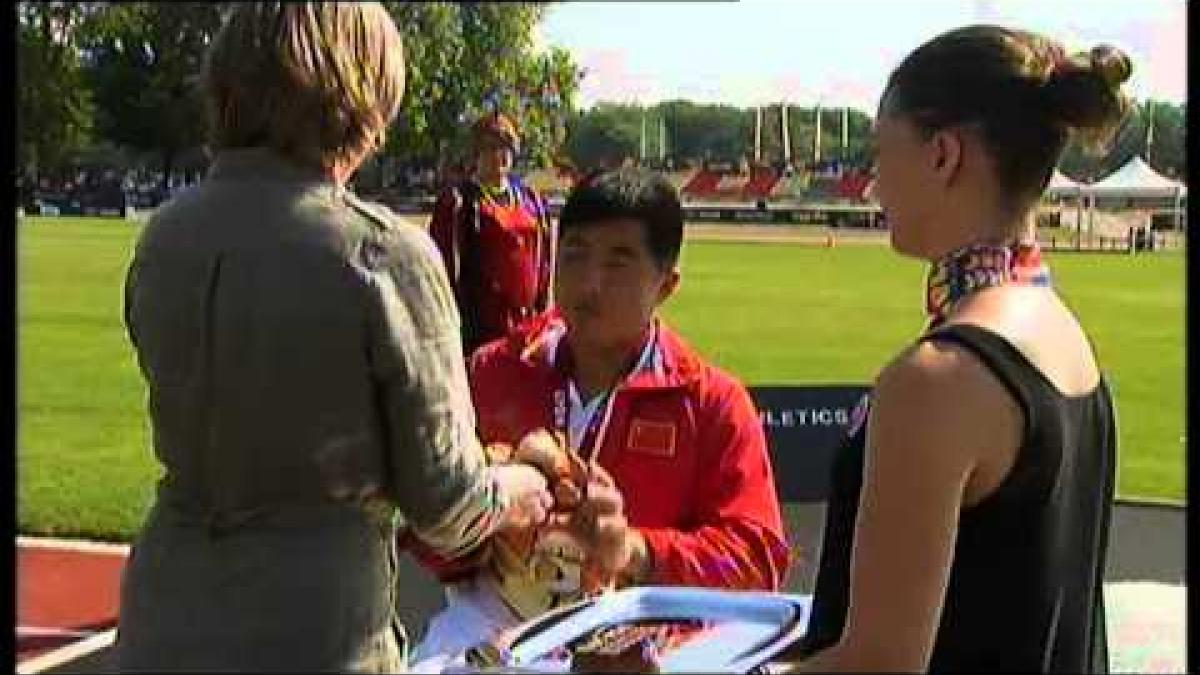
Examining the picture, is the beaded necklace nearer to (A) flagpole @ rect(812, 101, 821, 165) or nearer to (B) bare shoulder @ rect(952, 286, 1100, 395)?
(B) bare shoulder @ rect(952, 286, 1100, 395)

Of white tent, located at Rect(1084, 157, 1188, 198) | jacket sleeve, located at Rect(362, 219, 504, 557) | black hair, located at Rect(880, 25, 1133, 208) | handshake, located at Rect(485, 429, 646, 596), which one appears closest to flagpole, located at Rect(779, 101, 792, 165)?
white tent, located at Rect(1084, 157, 1188, 198)

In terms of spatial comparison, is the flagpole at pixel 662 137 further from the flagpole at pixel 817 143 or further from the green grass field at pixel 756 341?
the flagpole at pixel 817 143

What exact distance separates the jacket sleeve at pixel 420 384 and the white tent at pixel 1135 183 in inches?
51.4

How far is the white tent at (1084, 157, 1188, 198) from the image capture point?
253 centimetres

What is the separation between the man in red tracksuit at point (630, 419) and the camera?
6.77 ft

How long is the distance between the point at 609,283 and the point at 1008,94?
0.91m

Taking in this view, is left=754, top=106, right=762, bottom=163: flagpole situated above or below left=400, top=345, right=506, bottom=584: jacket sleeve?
above

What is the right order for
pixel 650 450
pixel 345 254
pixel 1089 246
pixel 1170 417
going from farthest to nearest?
pixel 1170 417, pixel 1089 246, pixel 650 450, pixel 345 254

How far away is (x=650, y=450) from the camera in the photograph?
2188 millimetres

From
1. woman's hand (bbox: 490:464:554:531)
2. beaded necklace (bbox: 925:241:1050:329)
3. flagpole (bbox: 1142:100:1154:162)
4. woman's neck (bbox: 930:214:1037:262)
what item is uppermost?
flagpole (bbox: 1142:100:1154:162)

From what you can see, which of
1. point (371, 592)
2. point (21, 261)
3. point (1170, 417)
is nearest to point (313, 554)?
point (371, 592)

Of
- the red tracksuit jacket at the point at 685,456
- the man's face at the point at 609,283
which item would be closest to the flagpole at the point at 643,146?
the man's face at the point at 609,283

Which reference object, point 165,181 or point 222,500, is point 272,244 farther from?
point 165,181
